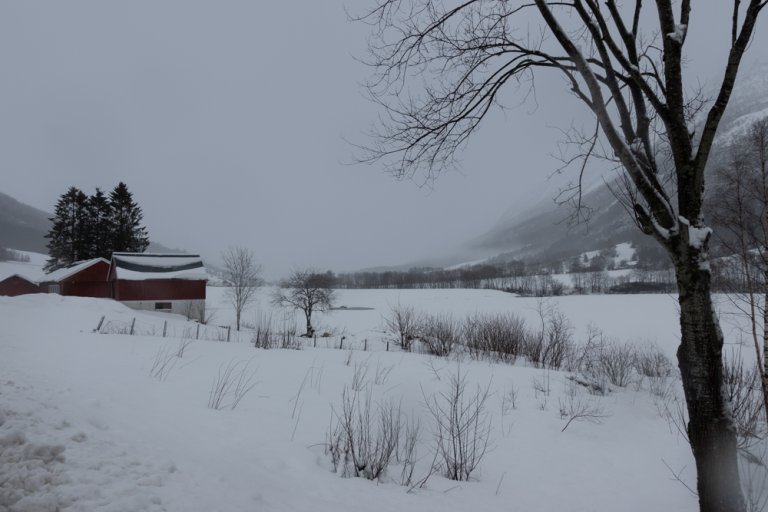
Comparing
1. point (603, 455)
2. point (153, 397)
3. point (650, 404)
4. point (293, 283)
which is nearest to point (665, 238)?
point (603, 455)

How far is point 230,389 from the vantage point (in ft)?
18.5

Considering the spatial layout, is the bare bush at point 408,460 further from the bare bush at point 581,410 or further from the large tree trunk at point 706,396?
the bare bush at point 581,410

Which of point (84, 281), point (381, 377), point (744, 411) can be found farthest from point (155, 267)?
point (744, 411)

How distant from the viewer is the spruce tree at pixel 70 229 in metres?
43.0

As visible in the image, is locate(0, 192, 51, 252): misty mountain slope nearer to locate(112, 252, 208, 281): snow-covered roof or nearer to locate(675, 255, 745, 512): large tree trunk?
locate(112, 252, 208, 281): snow-covered roof

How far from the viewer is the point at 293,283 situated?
154ft

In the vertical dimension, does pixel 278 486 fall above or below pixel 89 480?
below

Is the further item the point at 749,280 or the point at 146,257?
the point at 146,257

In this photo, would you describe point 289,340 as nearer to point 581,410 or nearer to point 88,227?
point 581,410

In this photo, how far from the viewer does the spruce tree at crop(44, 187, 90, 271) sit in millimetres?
42969

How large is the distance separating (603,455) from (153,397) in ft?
20.9

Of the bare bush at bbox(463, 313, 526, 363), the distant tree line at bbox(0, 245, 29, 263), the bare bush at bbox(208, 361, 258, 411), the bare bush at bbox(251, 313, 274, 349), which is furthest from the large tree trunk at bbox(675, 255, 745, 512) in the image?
the distant tree line at bbox(0, 245, 29, 263)

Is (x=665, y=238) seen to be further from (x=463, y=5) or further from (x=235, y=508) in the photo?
(x=235, y=508)

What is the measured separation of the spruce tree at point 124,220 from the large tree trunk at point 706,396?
54212mm
